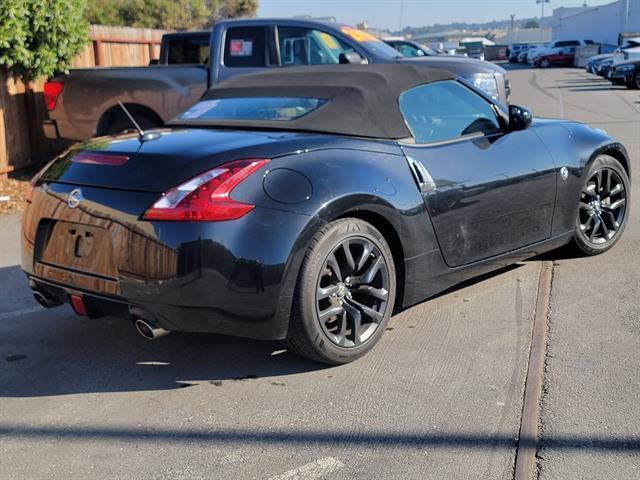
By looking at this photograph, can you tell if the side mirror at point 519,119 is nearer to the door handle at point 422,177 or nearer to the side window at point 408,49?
the door handle at point 422,177

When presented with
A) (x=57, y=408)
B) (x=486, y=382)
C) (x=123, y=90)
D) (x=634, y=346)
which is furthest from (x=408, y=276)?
(x=123, y=90)

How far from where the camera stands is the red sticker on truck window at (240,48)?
1008 cm

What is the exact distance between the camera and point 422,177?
15.3ft

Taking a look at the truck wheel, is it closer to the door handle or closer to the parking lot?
the parking lot

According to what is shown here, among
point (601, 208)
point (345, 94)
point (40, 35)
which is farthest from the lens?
point (40, 35)

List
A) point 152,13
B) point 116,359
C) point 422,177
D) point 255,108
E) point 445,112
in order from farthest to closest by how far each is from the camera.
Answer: point 152,13 → point 445,112 → point 255,108 → point 422,177 → point 116,359

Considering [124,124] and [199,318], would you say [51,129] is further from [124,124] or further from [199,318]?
[199,318]

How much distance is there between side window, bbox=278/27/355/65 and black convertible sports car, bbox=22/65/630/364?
4374 mm

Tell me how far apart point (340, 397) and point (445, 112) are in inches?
89.6

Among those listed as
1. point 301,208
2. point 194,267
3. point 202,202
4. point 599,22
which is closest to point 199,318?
point 194,267

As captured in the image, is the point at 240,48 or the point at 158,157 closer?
the point at 158,157

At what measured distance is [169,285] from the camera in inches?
150

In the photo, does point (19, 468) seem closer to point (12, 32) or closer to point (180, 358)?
point (180, 358)

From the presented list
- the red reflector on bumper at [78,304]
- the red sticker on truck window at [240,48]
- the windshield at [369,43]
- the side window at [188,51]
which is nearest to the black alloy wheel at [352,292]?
the red reflector on bumper at [78,304]
